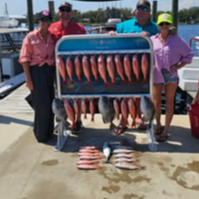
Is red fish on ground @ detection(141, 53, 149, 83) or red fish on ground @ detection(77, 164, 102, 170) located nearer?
red fish on ground @ detection(77, 164, 102, 170)

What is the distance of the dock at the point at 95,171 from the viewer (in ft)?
9.87

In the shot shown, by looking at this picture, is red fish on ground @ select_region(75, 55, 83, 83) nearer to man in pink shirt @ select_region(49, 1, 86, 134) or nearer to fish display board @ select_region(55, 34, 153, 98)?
fish display board @ select_region(55, 34, 153, 98)

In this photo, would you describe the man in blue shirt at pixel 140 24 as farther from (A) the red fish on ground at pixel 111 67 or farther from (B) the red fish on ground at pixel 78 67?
(B) the red fish on ground at pixel 78 67

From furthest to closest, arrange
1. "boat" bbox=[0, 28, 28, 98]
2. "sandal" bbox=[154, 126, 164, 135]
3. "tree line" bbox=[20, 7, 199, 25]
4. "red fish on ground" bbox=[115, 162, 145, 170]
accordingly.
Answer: "tree line" bbox=[20, 7, 199, 25]
"boat" bbox=[0, 28, 28, 98]
"sandal" bbox=[154, 126, 164, 135]
"red fish on ground" bbox=[115, 162, 145, 170]

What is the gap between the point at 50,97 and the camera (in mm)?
4230

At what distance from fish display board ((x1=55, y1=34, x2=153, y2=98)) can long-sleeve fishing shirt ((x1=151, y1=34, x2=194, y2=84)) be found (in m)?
0.17

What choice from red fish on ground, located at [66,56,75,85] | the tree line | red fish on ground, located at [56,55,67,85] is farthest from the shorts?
the tree line

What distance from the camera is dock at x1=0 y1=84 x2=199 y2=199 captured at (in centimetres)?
301

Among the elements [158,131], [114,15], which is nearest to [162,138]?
[158,131]

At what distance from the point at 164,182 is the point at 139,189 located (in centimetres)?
33

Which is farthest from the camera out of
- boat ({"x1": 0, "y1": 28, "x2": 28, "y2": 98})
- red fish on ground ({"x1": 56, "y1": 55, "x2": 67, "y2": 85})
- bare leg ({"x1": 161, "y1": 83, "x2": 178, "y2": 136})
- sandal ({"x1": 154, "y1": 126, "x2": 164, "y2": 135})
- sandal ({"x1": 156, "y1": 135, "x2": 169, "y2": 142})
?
boat ({"x1": 0, "y1": 28, "x2": 28, "y2": 98})

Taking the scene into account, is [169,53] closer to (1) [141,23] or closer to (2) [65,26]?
(1) [141,23]

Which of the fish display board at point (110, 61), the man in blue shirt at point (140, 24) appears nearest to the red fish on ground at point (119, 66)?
the fish display board at point (110, 61)

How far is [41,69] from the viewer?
4020 millimetres
